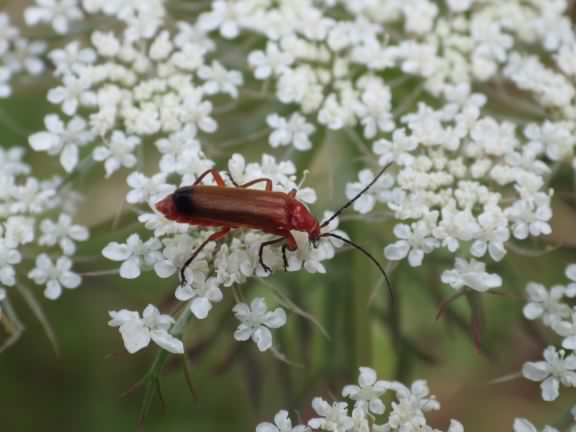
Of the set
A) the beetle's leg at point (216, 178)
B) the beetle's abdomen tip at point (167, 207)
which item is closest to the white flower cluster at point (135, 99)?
the beetle's leg at point (216, 178)

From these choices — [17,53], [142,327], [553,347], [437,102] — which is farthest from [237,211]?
[17,53]

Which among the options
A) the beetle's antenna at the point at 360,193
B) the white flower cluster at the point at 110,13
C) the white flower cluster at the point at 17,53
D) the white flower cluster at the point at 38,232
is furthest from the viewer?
the white flower cluster at the point at 17,53

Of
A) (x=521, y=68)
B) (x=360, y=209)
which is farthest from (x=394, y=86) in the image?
(x=360, y=209)

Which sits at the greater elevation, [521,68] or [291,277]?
[521,68]

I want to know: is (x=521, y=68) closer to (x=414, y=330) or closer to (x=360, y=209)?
(x=360, y=209)

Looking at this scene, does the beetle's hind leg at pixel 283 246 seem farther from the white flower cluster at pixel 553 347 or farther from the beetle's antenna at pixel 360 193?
the white flower cluster at pixel 553 347
